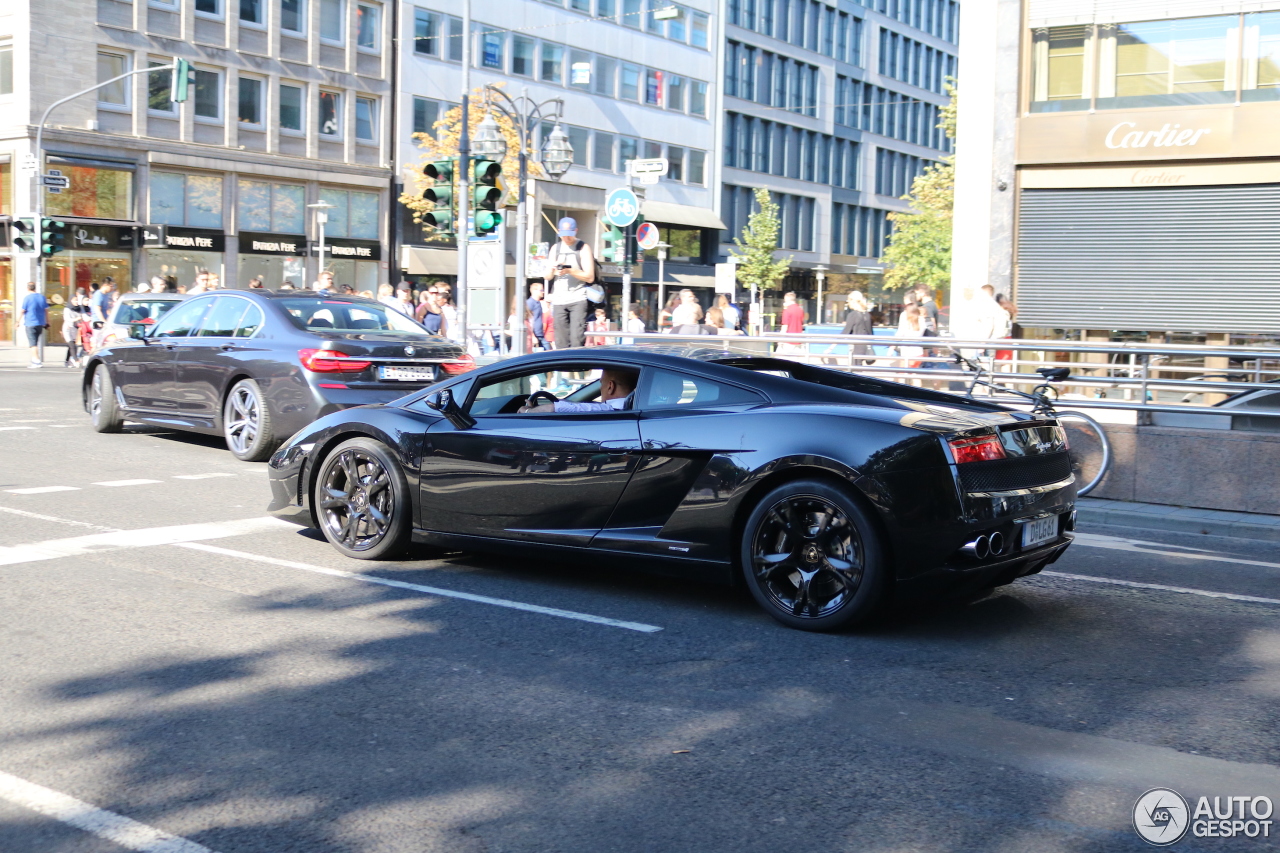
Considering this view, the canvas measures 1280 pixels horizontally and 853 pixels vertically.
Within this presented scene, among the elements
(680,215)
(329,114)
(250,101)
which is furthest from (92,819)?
(680,215)

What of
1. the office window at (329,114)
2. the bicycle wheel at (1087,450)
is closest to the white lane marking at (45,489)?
the bicycle wheel at (1087,450)

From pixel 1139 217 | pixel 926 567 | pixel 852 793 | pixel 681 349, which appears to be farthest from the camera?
pixel 1139 217

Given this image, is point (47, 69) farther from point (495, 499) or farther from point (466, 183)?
point (495, 499)

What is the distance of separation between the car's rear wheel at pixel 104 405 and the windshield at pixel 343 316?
2.66 m

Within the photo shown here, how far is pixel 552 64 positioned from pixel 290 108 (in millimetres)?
12864

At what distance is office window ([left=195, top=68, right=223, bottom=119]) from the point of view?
4147 centimetres

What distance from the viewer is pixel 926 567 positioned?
18.2ft

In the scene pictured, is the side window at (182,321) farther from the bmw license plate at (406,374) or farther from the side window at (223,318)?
the bmw license plate at (406,374)

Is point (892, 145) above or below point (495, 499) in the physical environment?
above

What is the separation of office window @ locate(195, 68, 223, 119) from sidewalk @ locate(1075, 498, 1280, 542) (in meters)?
36.9

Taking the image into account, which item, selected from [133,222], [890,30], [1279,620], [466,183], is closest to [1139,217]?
[466,183]

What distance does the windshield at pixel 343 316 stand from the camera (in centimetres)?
1181

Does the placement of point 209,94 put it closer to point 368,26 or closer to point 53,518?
point 368,26

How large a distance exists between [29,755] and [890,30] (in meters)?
80.9
